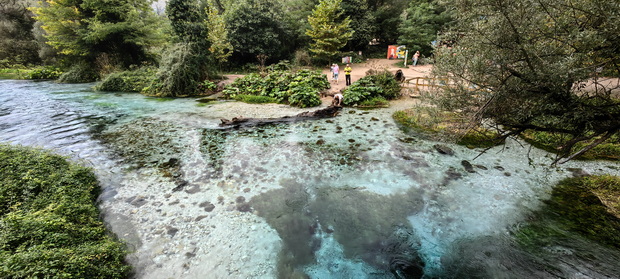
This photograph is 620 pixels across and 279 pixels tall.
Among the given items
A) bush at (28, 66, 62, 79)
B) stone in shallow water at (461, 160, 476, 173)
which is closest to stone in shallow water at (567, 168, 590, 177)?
stone in shallow water at (461, 160, 476, 173)

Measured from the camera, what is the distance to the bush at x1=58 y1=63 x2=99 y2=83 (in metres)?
23.4

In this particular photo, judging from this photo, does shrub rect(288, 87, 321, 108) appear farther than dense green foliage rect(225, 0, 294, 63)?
No

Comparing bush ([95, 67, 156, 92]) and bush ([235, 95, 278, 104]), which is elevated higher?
bush ([95, 67, 156, 92])

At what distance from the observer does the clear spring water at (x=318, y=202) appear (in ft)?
13.4

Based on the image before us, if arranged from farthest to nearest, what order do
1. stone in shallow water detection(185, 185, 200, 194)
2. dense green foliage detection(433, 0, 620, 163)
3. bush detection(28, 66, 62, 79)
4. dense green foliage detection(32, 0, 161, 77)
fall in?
bush detection(28, 66, 62, 79) → dense green foliage detection(32, 0, 161, 77) → stone in shallow water detection(185, 185, 200, 194) → dense green foliage detection(433, 0, 620, 163)

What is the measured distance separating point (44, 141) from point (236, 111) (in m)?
7.29

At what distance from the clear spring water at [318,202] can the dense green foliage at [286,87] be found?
12.7 ft

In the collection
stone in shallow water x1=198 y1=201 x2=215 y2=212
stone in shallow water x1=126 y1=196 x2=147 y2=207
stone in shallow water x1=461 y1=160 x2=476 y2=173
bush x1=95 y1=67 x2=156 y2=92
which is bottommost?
stone in shallow water x1=198 y1=201 x2=215 y2=212

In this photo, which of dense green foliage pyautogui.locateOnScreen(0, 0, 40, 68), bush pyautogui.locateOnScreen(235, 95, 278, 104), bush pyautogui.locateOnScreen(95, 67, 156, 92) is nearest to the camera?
bush pyautogui.locateOnScreen(235, 95, 278, 104)

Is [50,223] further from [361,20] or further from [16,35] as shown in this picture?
[16,35]

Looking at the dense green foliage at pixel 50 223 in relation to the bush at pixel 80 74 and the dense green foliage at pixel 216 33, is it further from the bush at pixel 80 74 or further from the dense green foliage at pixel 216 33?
the bush at pixel 80 74

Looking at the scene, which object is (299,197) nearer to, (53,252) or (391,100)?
(53,252)

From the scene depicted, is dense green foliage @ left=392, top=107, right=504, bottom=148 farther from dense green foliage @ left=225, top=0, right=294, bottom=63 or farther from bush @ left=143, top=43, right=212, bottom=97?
dense green foliage @ left=225, top=0, right=294, bottom=63

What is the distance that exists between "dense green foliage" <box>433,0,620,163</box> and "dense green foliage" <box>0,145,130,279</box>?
6.65m
